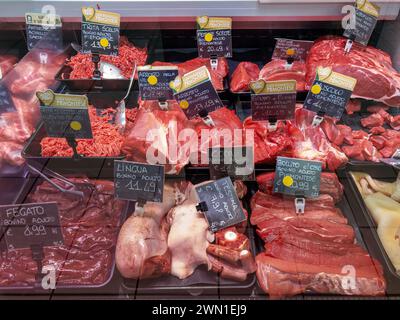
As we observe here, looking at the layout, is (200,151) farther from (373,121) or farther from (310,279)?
(373,121)

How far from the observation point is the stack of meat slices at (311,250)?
196 centimetres

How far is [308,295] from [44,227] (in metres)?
1.37

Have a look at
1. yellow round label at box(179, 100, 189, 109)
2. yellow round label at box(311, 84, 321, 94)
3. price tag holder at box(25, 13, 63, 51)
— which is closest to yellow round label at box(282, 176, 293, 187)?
yellow round label at box(311, 84, 321, 94)

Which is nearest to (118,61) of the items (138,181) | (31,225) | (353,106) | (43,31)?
(43,31)

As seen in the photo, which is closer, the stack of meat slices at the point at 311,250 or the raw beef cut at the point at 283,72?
the stack of meat slices at the point at 311,250

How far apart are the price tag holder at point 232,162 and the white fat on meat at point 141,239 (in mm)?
354

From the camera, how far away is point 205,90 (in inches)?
97.4

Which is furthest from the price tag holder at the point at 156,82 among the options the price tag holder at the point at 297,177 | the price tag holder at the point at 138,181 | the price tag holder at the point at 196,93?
the price tag holder at the point at 297,177

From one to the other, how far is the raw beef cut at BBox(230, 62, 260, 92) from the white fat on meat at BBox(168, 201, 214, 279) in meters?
1.35

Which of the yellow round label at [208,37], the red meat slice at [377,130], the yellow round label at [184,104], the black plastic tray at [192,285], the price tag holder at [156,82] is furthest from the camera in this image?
the yellow round label at [208,37]

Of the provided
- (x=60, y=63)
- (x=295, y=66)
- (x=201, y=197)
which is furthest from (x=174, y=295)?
(x=60, y=63)

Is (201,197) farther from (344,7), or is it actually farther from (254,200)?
(344,7)

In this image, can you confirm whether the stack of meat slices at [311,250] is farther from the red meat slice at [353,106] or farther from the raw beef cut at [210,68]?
the raw beef cut at [210,68]

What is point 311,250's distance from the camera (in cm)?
213
